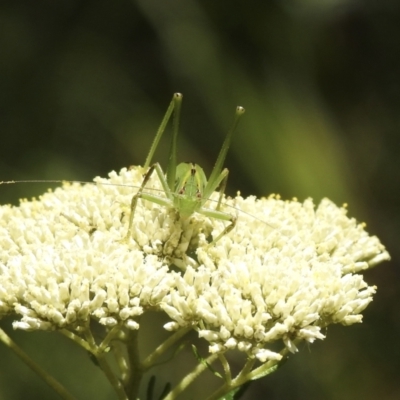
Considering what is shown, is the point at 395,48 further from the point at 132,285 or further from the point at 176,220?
the point at 132,285

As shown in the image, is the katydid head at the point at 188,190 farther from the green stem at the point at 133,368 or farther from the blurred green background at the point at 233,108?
the blurred green background at the point at 233,108

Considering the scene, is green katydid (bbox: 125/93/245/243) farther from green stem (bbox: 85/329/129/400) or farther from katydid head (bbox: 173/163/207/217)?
green stem (bbox: 85/329/129/400)

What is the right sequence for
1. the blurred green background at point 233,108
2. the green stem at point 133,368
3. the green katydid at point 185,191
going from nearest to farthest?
the green stem at point 133,368, the green katydid at point 185,191, the blurred green background at point 233,108

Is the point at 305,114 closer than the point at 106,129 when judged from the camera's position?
Yes

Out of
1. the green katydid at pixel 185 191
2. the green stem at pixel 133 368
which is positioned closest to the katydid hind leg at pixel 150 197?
the green katydid at pixel 185 191

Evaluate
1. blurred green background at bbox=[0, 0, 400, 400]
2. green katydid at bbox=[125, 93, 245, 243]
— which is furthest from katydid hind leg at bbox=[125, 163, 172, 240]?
blurred green background at bbox=[0, 0, 400, 400]

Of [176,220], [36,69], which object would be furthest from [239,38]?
[176,220]

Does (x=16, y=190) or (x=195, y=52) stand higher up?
(x=195, y=52)
